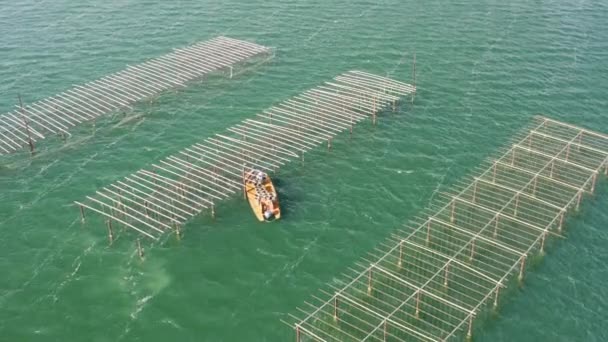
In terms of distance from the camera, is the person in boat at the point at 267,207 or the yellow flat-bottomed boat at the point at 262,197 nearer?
the person in boat at the point at 267,207

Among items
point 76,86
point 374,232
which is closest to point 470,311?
point 374,232

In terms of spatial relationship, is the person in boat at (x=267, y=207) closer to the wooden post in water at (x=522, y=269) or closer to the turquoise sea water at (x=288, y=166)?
the turquoise sea water at (x=288, y=166)

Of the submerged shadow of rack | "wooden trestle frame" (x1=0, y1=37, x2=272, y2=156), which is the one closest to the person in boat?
the submerged shadow of rack

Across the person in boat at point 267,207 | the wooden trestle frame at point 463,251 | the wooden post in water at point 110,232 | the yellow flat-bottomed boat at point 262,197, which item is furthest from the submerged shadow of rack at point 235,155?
the wooden trestle frame at point 463,251

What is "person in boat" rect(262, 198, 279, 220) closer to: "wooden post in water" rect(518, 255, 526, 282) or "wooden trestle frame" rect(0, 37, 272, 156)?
"wooden post in water" rect(518, 255, 526, 282)

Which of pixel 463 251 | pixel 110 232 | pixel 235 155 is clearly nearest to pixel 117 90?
pixel 235 155
